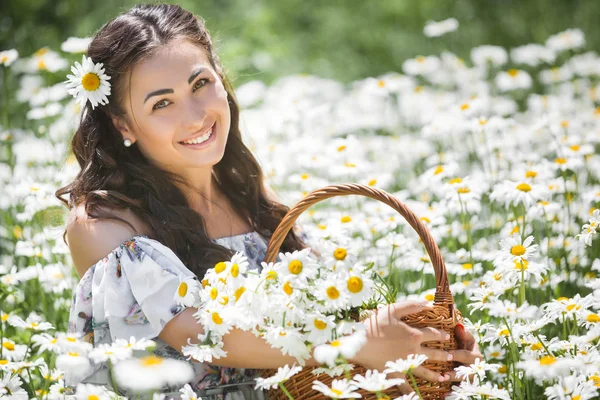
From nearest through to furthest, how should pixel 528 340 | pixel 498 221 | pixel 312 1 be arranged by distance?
pixel 528 340, pixel 498 221, pixel 312 1

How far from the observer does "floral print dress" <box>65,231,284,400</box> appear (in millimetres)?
1724

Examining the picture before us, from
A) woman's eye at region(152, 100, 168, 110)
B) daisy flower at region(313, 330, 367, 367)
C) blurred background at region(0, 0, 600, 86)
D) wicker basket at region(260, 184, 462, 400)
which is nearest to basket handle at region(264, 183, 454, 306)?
wicker basket at region(260, 184, 462, 400)

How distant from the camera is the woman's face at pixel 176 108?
1901mm

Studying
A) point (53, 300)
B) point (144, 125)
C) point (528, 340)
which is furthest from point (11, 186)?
point (528, 340)

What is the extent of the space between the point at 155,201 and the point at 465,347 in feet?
2.76

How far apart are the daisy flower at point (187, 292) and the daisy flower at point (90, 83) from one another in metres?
0.55

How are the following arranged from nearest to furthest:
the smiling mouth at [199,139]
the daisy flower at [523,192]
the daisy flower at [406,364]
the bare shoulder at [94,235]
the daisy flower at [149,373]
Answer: the daisy flower at [149,373] < the daisy flower at [406,364] < the bare shoulder at [94,235] < the smiling mouth at [199,139] < the daisy flower at [523,192]

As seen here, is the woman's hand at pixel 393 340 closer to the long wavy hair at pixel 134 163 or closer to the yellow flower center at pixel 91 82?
Answer: the long wavy hair at pixel 134 163

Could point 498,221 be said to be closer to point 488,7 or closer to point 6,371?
point 6,371

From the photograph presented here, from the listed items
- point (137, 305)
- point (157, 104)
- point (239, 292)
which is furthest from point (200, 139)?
point (239, 292)

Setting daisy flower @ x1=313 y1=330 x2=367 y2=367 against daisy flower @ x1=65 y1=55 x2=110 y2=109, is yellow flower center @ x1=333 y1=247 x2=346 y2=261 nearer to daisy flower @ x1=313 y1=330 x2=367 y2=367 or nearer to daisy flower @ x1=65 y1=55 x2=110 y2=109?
daisy flower @ x1=313 y1=330 x2=367 y2=367

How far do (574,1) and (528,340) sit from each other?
15.1ft

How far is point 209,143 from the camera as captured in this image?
1.98 meters

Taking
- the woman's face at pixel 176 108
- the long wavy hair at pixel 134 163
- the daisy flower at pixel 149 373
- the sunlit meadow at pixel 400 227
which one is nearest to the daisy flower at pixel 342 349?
the sunlit meadow at pixel 400 227
